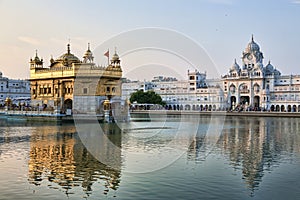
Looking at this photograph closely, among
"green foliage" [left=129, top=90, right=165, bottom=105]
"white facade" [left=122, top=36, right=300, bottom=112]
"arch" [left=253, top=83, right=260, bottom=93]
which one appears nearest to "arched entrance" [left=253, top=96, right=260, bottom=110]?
"white facade" [left=122, top=36, right=300, bottom=112]

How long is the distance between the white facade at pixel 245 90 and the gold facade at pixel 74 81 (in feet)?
134

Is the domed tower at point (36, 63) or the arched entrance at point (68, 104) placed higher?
the domed tower at point (36, 63)

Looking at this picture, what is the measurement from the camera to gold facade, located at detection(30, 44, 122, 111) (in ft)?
143

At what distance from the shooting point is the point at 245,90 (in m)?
88.2

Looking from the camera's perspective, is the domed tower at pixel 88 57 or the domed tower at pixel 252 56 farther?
the domed tower at pixel 252 56

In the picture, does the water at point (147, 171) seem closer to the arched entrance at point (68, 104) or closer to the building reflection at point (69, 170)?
the building reflection at point (69, 170)

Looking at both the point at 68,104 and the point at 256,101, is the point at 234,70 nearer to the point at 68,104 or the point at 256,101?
the point at 256,101

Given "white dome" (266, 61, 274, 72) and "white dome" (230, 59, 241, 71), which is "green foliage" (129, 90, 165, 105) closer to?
"white dome" (230, 59, 241, 71)

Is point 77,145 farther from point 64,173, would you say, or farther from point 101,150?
point 64,173

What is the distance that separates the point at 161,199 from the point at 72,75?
3547cm

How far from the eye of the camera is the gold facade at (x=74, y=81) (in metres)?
43.5

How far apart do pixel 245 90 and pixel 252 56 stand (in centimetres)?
795

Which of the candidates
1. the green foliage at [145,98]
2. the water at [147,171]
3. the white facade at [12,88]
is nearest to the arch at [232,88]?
the green foliage at [145,98]

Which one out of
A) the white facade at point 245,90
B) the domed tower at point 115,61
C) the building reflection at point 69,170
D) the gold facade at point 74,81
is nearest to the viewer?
the building reflection at point 69,170
